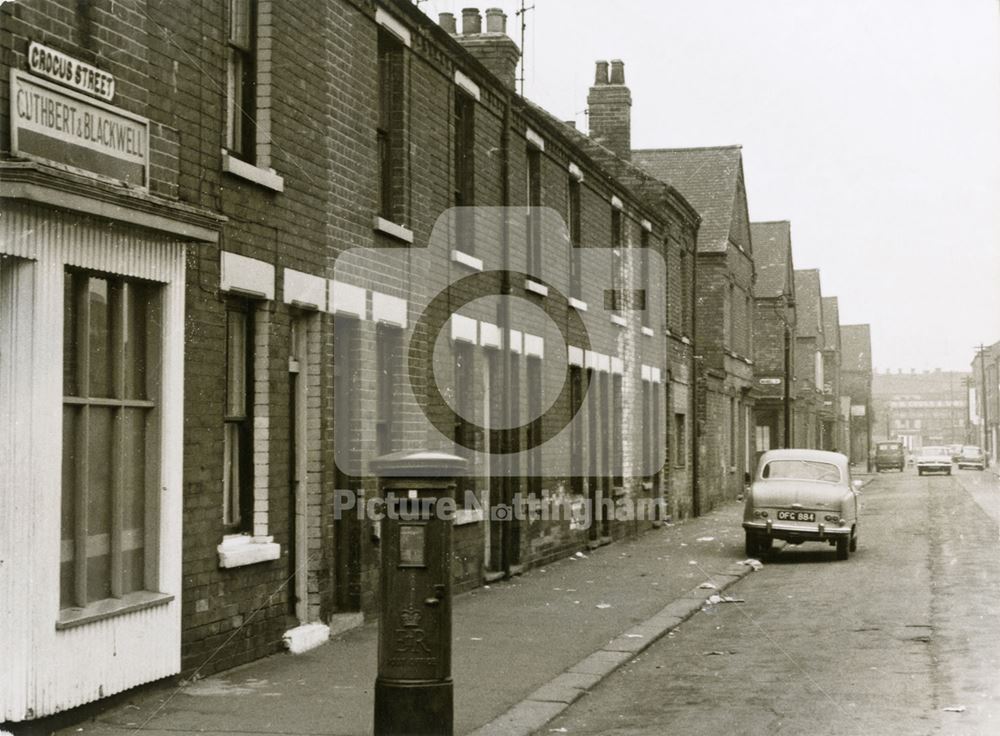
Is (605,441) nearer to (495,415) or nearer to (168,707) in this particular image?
(495,415)

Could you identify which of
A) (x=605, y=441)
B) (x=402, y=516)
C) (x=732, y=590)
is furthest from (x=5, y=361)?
(x=605, y=441)

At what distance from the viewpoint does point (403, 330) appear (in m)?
14.5

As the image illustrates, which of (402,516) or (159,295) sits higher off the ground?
(159,295)

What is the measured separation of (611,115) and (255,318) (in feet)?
71.4

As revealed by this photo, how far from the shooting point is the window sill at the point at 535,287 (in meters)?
19.3

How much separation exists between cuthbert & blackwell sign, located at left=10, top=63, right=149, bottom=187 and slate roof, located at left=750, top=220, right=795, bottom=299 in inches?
1905

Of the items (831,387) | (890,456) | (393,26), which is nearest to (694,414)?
(393,26)

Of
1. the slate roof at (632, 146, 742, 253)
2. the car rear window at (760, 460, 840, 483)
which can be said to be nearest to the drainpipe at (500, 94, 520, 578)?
the car rear window at (760, 460, 840, 483)

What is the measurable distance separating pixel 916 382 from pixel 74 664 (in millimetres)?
197462

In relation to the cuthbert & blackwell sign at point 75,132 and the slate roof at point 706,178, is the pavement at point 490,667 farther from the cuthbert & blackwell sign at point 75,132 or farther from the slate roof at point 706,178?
the slate roof at point 706,178

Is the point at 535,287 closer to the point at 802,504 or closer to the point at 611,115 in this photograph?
the point at 802,504

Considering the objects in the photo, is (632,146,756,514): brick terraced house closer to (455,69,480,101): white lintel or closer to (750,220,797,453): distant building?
(750,220,797,453): distant building

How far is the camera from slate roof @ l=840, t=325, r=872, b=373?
371 ft

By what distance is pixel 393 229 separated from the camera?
14023 mm
